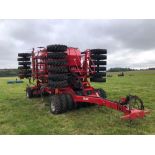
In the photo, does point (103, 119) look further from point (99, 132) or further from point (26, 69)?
point (26, 69)

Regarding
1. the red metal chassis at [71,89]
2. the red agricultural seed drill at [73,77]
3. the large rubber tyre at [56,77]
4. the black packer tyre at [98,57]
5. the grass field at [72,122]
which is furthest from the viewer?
the black packer tyre at [98,57]

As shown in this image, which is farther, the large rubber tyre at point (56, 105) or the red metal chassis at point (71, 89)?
the large rubber tyre at point (56, 105)

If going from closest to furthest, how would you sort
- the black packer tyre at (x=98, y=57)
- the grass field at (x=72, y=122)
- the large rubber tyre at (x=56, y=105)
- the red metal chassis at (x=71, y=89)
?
the grass field at (x=72, y=122), the red metal chassis at (x=71, y=89), the large rubber tyre at (x=56, y=105), the black packer tyre at (x=98, y=57)

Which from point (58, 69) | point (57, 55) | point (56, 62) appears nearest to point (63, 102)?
point (58, 69)

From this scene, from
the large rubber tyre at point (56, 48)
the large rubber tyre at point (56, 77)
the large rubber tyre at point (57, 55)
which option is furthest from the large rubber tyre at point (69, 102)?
the large rubber tyre at point (56, 48)

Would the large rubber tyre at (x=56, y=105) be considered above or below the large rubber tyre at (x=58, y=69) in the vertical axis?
below

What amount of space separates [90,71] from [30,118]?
350 centimetres

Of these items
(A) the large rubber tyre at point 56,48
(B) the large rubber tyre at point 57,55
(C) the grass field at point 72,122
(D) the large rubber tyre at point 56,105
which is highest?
(A) the large rubber tyre at point 56,48

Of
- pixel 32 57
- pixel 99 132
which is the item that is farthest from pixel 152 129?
pixel 32 57

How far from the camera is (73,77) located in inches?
424

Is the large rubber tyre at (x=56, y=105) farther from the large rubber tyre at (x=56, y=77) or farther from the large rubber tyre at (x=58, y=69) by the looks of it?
the large rubber tyre at (x=58, y=69)

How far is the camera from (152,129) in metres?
7.35

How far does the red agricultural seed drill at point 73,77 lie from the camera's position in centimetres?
837

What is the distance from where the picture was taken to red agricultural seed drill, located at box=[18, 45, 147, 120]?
837 centimetres
